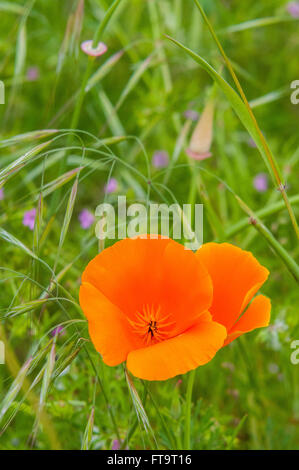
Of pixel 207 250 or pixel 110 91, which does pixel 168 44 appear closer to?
pixel 110 91

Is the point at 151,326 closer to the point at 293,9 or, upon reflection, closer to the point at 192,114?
the point at 192,114

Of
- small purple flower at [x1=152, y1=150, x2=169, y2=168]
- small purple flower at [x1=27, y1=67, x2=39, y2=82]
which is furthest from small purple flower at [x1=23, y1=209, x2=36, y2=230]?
small purple flower at [x1=27, y1=67, x2=39, y2=82]

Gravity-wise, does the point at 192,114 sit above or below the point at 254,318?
above

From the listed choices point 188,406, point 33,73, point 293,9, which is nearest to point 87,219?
point 188,406

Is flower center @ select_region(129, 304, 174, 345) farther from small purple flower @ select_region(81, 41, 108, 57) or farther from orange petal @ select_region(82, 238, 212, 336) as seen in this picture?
small purple flower @ select_region(81, 41, 108, 57)

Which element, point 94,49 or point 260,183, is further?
point 260,183

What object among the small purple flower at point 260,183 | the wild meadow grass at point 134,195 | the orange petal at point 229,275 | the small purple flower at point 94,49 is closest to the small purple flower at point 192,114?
the wild meadow grass at point 134,195
